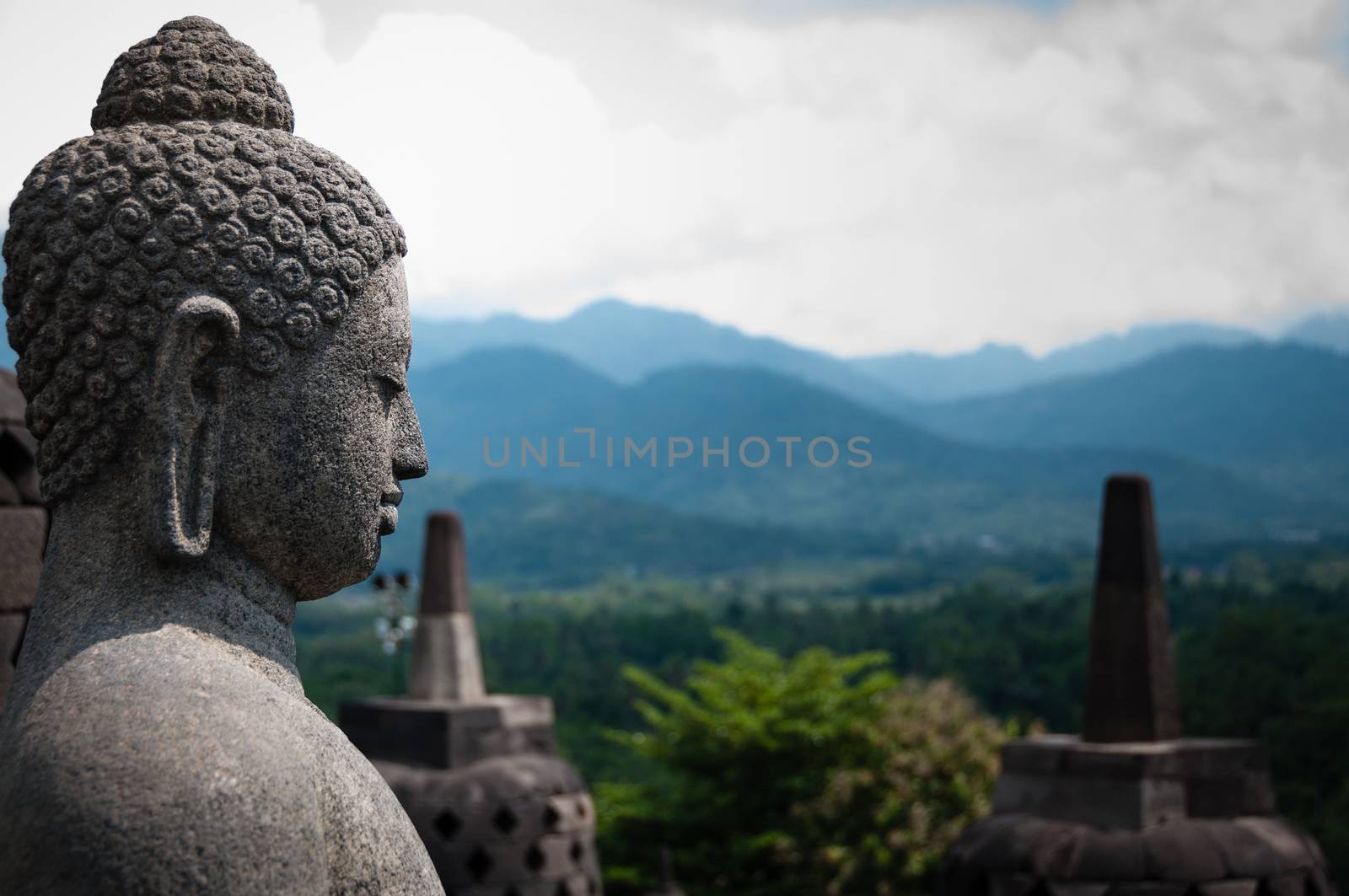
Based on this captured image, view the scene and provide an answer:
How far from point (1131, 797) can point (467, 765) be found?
575 centimetres

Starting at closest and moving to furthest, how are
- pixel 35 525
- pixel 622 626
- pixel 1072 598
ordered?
pixel 35 525 → pixel 1072 598 → pixel 622 626

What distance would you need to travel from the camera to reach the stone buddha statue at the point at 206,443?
286 centimetres

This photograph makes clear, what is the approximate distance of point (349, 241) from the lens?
330cm

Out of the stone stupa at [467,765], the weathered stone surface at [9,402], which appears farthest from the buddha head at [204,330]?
the stone stupa at [467,765]

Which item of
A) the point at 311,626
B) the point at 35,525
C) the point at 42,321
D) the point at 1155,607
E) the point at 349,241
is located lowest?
the point at 311,626

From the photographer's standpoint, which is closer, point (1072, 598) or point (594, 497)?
point (1072, 598)

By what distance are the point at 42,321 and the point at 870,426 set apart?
190m

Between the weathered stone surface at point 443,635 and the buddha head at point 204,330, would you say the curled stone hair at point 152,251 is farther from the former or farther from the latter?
the weathered stone surface at point 443,635

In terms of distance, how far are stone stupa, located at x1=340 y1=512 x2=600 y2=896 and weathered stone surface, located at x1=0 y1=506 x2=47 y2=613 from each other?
6670 mm

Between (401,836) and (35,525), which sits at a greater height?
(35,525)

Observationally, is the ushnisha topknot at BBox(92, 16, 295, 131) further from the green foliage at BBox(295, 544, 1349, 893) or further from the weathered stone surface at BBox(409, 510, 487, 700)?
the green foliage at BBox(295, 544, 1349, 893)

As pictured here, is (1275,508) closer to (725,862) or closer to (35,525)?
(725,862)

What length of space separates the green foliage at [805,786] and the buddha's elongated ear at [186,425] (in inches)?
807

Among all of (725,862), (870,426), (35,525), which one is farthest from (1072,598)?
(870,426)
